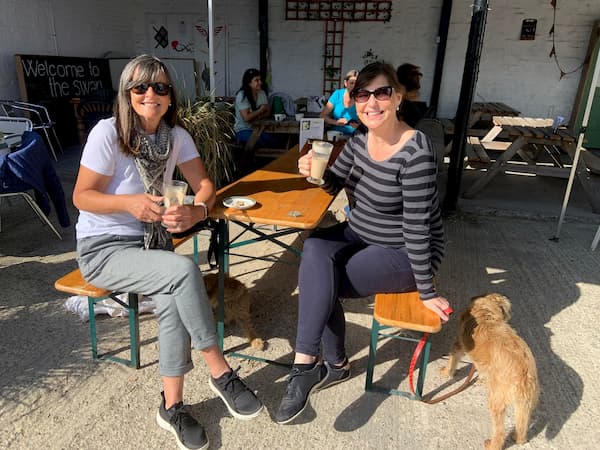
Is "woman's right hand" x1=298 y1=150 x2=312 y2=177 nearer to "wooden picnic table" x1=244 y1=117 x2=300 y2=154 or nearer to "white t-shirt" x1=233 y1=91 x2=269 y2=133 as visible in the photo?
"wooden picnic table" x1=244 y1=117 x2=300 y2=154

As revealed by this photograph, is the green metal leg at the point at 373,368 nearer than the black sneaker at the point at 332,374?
Yes

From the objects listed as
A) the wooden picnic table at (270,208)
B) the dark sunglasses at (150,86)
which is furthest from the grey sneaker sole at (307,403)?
the dark sunglasses at (150,86)

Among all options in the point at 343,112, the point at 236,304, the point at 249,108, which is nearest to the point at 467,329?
the point at 236,304

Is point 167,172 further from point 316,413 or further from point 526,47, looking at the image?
point 526,47

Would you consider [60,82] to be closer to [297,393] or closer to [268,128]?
[268,128]

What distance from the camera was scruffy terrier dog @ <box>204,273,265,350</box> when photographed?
2463mm

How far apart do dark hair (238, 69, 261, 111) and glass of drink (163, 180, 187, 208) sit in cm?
387

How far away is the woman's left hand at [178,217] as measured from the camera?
6.03ft

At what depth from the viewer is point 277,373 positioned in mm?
2283

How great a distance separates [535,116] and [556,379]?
7283 mm

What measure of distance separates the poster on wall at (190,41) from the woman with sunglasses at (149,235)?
733 centimetres

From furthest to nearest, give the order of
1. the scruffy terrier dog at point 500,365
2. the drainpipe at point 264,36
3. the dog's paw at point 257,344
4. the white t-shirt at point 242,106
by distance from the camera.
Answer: the drainpipe at point 264,36, the white t-shirt at point 242,106, the dog's paw at point 257,344, the scruffy terrier dog at point 500,365

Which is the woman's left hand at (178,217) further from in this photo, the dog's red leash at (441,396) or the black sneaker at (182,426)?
the dog's red leash at (441,396)

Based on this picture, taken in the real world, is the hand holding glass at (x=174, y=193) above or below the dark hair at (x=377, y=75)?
below
